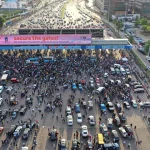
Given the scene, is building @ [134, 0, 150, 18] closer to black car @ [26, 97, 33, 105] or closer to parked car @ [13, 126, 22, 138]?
black car @ [26, 97, 33, 105]

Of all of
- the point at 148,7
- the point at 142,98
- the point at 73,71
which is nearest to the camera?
the point at 142,98

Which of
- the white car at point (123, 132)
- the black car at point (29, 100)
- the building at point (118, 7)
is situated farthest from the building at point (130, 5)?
the white car at point (123, 132)

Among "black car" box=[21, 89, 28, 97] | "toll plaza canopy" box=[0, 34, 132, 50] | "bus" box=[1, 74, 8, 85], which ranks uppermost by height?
"toll plaza canopy" box=[0, 34, 132, 50]

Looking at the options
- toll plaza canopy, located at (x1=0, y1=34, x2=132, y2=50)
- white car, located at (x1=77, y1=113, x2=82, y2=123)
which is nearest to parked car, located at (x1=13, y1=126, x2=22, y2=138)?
white car, located at (x1=77, y1=113, x2=82, y2=123)

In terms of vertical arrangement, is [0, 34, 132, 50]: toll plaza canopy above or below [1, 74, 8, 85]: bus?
above

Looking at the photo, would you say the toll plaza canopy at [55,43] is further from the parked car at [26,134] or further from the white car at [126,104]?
the parked car at [26,134]

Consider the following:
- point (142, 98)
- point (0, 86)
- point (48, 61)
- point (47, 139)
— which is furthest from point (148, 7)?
point (47, 139)

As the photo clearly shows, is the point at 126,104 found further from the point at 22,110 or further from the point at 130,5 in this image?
the point at 130,5

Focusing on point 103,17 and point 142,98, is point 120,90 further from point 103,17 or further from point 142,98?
point 103,17
